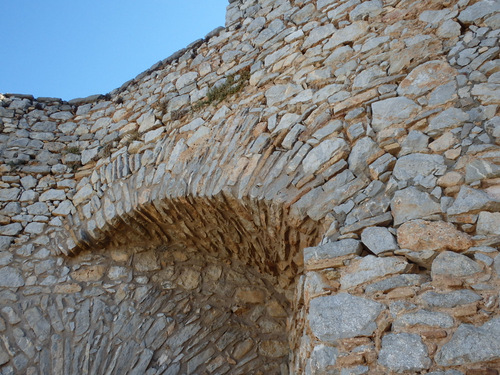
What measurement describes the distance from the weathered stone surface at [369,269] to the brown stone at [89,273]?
252 cm

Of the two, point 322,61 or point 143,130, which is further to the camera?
point 143,130

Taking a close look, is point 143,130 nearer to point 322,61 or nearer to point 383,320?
point 322,61

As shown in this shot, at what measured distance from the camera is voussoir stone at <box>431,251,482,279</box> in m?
1.69

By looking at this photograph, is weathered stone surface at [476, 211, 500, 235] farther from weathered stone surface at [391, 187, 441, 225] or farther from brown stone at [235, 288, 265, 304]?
brown stone at [235, 288, 265, 304]

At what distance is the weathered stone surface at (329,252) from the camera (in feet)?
6.60

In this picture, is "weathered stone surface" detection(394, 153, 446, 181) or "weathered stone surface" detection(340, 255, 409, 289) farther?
"weathered stone surface" detection(394, 153, 446, 181)

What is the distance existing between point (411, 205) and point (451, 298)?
45cm

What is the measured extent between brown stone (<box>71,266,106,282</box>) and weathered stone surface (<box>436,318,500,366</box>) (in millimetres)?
2984

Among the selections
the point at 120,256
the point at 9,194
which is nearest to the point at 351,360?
the point at 120,256

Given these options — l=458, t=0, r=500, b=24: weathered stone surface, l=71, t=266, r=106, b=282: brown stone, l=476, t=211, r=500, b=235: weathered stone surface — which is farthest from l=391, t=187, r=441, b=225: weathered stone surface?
l=71, t=266, r=106, b=282: brown stone

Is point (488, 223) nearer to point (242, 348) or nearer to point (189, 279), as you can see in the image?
point (242, 348)

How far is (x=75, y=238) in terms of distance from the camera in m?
3.86

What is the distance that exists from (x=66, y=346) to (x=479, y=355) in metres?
2.98

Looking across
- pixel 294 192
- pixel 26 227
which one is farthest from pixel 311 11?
pixel 26 227
